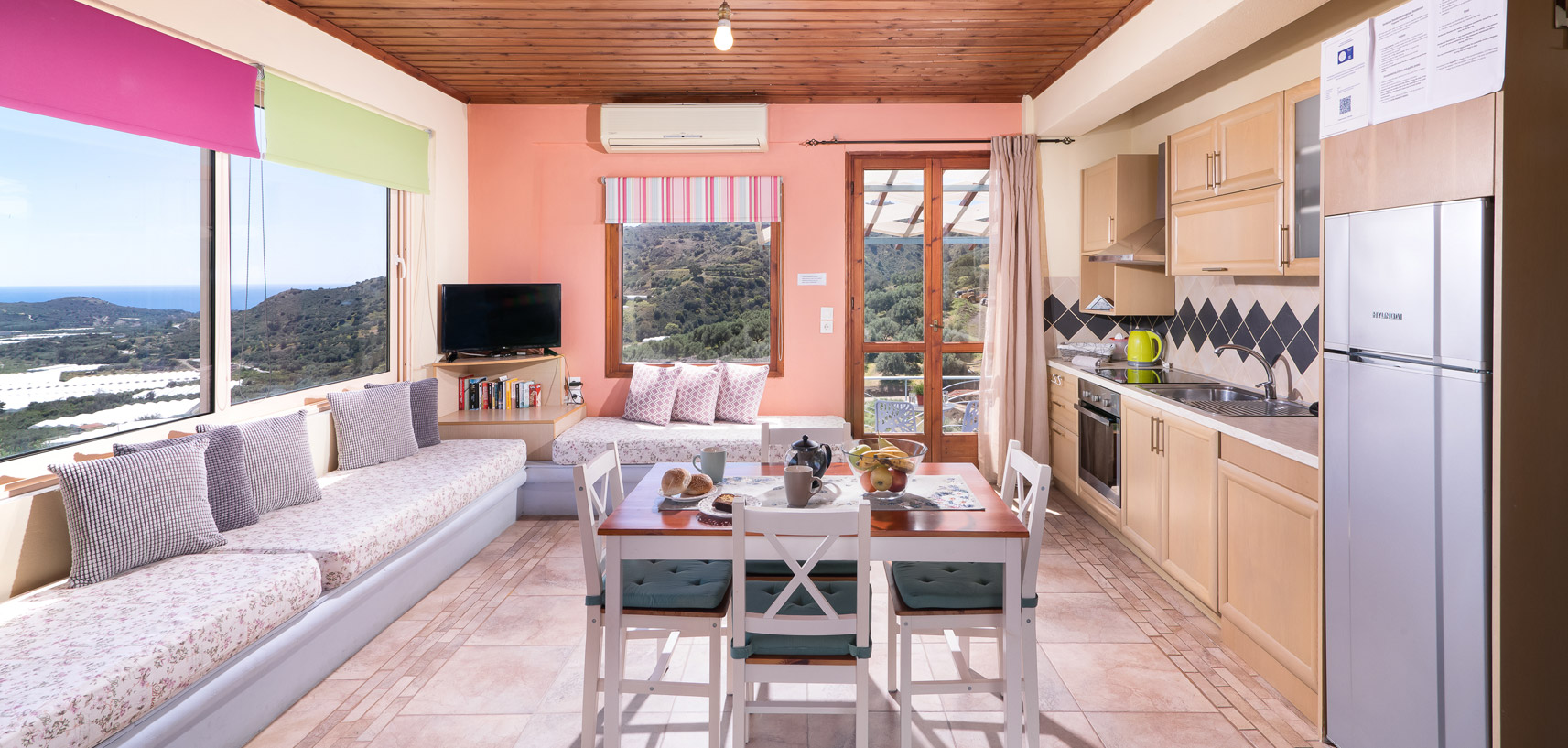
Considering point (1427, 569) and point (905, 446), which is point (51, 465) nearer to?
point (905, 446)

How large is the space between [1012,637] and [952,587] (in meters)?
0.21

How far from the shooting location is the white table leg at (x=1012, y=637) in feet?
7.27

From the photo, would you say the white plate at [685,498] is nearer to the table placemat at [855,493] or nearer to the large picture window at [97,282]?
the table placemat at [855,493]

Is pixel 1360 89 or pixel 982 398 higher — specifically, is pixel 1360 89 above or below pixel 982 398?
above

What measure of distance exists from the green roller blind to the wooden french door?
2.85 m

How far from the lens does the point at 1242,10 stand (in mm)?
3006

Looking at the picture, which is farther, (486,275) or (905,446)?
(486,275)

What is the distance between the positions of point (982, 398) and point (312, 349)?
4114 mm

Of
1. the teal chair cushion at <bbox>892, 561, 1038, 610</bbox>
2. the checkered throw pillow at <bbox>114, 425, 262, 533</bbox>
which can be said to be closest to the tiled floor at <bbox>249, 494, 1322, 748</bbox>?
the teal chair cushion at <bbox>892, 561, 1038, 610</bbox>

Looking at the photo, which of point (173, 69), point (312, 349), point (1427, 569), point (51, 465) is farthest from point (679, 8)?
point (1427, 569)

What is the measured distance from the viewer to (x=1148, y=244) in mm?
4516

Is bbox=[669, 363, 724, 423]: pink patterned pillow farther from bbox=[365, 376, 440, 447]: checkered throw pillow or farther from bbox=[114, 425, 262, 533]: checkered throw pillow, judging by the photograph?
bbox=[114, 425, 262, 533]: checkered throw pillow

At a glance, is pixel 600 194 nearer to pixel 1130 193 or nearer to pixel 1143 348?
pixel 1130 193

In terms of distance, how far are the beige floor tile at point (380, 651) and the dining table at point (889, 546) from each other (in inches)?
46.8
